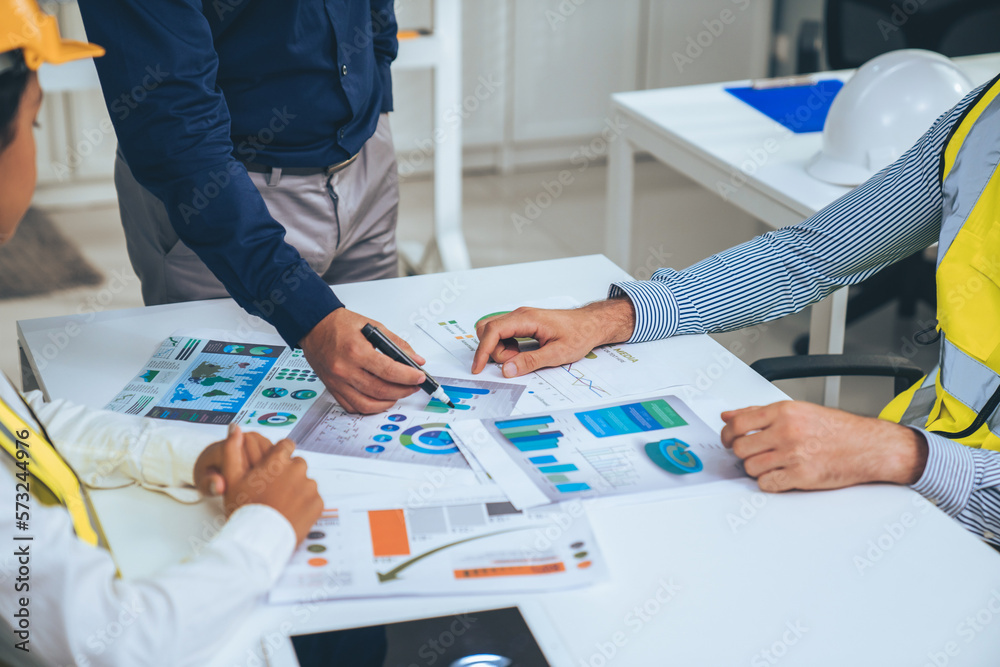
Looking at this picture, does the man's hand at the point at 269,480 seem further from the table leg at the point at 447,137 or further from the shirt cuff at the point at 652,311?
the table leg at the point at 447,137

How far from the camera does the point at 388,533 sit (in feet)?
2.75

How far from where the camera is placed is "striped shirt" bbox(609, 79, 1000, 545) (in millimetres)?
1271

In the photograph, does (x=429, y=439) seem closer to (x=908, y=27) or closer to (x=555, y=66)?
(x=908, y=27)

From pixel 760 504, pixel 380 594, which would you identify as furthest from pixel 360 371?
pixel 760 504

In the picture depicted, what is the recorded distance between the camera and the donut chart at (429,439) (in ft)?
3.20

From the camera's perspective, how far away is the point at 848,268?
53.4 inches

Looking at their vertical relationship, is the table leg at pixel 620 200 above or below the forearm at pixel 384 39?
below

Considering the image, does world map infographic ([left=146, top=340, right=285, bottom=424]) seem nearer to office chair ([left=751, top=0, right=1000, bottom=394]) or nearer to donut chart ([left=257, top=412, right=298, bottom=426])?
donut chart ([left=257, top=412, right=298, bottom=426])

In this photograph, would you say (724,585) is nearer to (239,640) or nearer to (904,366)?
(239,640)

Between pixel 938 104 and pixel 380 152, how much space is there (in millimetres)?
1046

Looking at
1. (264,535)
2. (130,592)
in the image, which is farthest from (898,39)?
(130,592)

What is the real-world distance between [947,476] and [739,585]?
31 centimetres

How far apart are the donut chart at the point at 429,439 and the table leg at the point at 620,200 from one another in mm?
1385

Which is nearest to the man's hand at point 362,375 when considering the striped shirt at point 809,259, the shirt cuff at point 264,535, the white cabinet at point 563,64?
the shirt cuff at point 264,535
